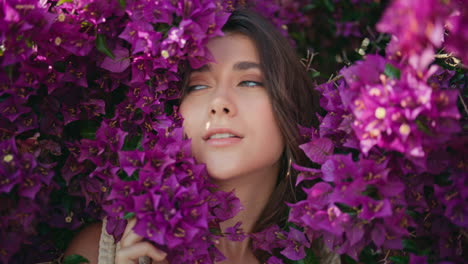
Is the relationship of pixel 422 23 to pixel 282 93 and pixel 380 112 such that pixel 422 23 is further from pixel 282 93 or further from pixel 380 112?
pixel 282 93

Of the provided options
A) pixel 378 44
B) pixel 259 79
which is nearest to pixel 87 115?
pixel 259 79

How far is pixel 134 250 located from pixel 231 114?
1.55 ft

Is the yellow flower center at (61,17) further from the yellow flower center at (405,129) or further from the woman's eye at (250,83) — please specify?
the yellow flower center at (405,129)

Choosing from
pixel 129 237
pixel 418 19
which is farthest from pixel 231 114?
pixel 418 19

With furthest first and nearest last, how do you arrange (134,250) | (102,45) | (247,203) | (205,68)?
(247,203) → (205,68) → (102,45) → (134,250)

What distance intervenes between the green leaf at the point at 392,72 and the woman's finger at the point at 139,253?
27.8 inches

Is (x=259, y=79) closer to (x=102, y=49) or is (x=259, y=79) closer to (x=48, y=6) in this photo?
(x=102, y=49)

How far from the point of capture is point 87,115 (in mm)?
1500

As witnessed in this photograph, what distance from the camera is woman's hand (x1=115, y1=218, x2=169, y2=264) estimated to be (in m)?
1.28

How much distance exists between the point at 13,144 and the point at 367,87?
2.91 feet

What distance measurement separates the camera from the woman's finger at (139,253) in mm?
1281

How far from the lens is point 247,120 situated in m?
1.51

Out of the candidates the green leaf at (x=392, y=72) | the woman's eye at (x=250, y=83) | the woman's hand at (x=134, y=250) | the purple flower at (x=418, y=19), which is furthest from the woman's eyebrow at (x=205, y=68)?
the purple flower at (x=418, y=19)

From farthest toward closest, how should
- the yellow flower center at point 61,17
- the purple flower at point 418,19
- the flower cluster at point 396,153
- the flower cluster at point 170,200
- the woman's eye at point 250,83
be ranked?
the woman's eye at point 250,83 < the yellow flower center at point 61,17 < the flower cluster at point 170,200 < the flower cluster at point 396,153 < the purple flower at point 418,19
